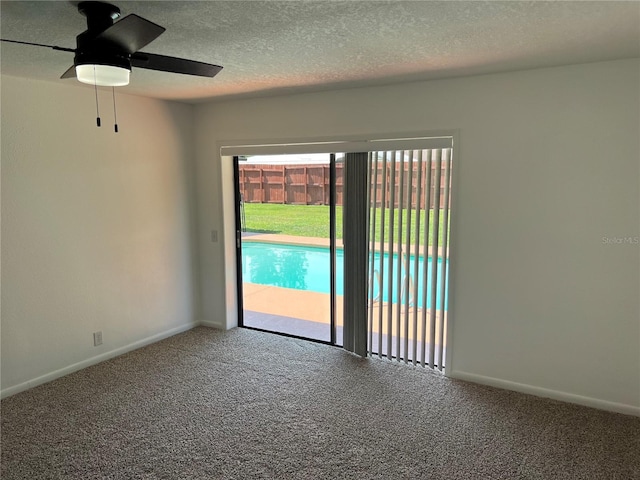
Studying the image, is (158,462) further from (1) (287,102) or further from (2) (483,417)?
(1) (287,102)

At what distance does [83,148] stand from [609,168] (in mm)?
3808

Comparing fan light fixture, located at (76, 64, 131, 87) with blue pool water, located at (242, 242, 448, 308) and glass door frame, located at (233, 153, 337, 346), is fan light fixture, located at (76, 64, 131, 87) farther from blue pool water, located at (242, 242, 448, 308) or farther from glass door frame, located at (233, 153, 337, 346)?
blue pool water, located at (242, 242, 448, 308)

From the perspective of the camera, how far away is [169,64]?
6.53ft

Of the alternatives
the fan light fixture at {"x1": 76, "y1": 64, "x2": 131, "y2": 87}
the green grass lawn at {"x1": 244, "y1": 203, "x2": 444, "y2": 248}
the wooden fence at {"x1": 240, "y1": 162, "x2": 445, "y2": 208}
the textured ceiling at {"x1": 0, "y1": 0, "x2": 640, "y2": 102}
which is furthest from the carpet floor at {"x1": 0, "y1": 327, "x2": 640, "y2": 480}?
the textured ceiling at {"x1": 0, "y1": 0, "x2": 640, "y2": 102}

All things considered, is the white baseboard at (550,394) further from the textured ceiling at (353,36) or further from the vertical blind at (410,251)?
the textured ceiling at (353,36)

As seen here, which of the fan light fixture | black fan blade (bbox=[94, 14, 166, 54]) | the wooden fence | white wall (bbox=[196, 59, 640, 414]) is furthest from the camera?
the wooden fence

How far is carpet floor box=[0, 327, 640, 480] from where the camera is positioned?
2.39m

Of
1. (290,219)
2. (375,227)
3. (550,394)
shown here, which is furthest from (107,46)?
(290,219)

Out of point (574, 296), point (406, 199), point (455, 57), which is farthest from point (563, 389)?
point (455, 57)

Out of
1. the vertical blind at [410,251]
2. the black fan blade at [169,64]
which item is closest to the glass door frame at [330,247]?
the vertical blind at [410,251]

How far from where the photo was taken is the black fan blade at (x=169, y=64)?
1.89 m

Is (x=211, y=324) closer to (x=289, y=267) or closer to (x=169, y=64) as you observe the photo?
(x=289, y=267)

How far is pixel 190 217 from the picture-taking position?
4.53 m

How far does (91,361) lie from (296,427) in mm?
2007
